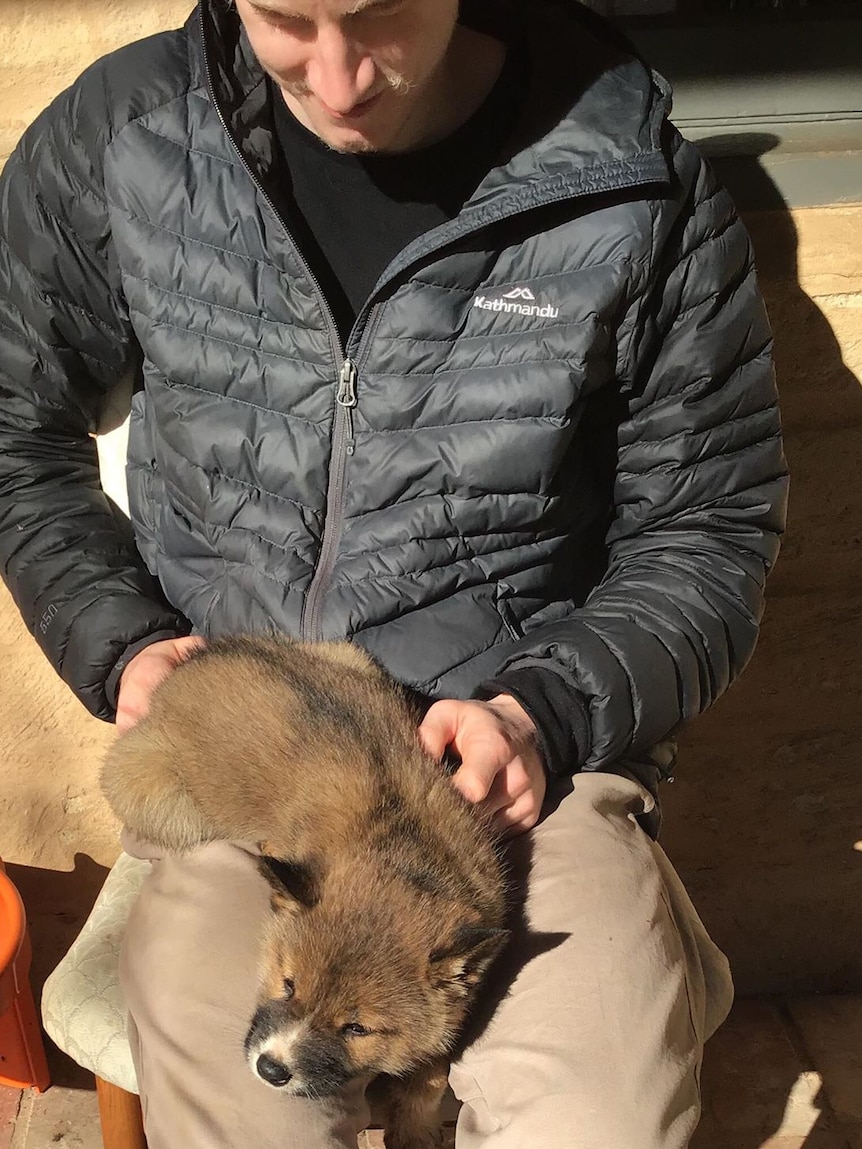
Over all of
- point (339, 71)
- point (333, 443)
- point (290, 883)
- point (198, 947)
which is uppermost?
point (339, 71)

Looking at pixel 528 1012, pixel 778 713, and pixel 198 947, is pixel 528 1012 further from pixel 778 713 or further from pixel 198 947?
pixel 778 713

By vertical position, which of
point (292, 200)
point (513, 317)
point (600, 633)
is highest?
point (292, 200)

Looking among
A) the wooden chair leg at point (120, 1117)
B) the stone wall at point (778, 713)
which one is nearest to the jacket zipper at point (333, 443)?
the stone wall at point (778, 713)

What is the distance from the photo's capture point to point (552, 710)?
5.04 feet

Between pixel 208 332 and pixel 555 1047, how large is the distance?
42.7 inches

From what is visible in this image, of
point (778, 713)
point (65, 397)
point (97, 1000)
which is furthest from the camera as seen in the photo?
point (778, 713)

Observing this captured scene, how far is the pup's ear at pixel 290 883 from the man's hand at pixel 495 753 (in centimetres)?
23

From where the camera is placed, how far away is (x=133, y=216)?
1596 millimetres

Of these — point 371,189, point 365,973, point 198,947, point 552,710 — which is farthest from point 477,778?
point 371,189

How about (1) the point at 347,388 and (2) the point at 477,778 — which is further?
(1) the point at 347,388

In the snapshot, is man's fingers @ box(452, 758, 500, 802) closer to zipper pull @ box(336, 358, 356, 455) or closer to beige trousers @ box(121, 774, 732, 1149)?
beige trousers @ box(121, 774, 732, 1149)

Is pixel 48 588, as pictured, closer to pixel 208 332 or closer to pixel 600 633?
pixel 208 332

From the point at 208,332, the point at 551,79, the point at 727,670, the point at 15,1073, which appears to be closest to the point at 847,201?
the point at 551,79

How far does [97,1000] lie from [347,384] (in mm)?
986
